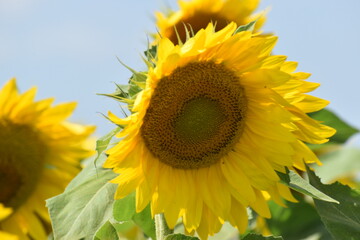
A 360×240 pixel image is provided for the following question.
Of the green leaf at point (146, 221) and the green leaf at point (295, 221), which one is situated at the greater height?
the green leaf at point (146, 221)

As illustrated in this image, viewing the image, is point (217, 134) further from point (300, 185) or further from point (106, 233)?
point (106, 233)

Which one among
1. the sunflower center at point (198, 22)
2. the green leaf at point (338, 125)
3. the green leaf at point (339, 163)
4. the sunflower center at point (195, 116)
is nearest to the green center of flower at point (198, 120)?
the sunflower center at point (195, 116)

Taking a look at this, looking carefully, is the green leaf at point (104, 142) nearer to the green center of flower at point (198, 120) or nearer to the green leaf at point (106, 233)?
the green leaf at point (106, 233)

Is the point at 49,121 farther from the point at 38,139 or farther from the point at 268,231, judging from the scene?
the point at 268,231

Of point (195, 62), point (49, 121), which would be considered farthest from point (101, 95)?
point (49, 121)

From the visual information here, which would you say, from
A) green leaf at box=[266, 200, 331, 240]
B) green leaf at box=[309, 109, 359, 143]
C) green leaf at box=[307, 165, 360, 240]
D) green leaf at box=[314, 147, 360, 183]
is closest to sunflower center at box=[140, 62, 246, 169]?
green leaf at box=[307, 165, 360, 240]

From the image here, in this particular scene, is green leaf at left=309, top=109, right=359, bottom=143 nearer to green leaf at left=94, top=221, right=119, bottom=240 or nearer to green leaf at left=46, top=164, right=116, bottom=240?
green leaf at left=46, top=164, right=116, bottom=240
